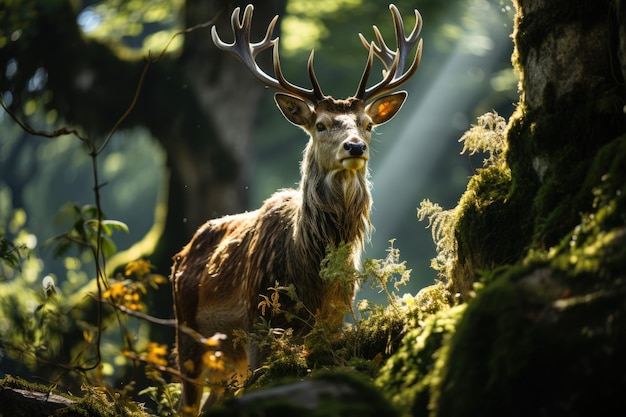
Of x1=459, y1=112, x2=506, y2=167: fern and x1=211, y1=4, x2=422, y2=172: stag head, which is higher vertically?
x1=211, y1=4, x2=422, y2=172: stag head

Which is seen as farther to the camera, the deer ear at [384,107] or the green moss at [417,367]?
the deer ear at [384,107]

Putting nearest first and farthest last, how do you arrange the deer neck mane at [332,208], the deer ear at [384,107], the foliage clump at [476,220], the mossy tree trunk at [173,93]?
the foliage clump at [476,220] → the deer neck mane at [332,208] → the deer ear at [384,107] → the mossy tree trunk at [173,93]

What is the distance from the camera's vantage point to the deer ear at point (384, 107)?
7402mm

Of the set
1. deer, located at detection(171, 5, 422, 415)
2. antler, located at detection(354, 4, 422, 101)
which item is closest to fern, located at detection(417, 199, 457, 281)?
deer, located at detection(171, 5, 422, 415)

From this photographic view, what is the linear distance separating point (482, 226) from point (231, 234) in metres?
3.34

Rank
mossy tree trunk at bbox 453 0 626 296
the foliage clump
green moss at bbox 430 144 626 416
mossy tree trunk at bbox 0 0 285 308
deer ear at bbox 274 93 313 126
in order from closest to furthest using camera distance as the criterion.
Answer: green moss at bbox 430 144 626 416 → mossy tree trunk at bbox 453 0 626 296 → the foliage clump → deer ear at bbox 274 93 313 126 → mossy tree trunk at bbox 0 0 285 308

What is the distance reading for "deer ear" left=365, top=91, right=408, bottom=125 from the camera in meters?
7.40

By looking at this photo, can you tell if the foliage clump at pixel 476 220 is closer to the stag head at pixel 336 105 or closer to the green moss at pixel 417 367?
the green moss at pixel 417 367

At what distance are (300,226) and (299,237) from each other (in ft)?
0.31

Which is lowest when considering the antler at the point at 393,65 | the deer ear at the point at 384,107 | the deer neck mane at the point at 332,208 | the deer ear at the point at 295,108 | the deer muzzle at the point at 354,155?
the deer neck mane at the point at 332,208

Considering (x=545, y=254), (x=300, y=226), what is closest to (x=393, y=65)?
(x=300, y=226)

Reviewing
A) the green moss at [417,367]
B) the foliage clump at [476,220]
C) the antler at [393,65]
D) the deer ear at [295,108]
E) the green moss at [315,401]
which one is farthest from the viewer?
the deer ear at [295,108]

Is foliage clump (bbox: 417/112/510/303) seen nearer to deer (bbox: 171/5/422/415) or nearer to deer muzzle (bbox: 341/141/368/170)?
deer (bbox: 171/5/422/415)

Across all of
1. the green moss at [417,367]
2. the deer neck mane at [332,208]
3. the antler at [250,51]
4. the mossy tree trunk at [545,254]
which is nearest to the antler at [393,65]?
the antler at [250,51]
